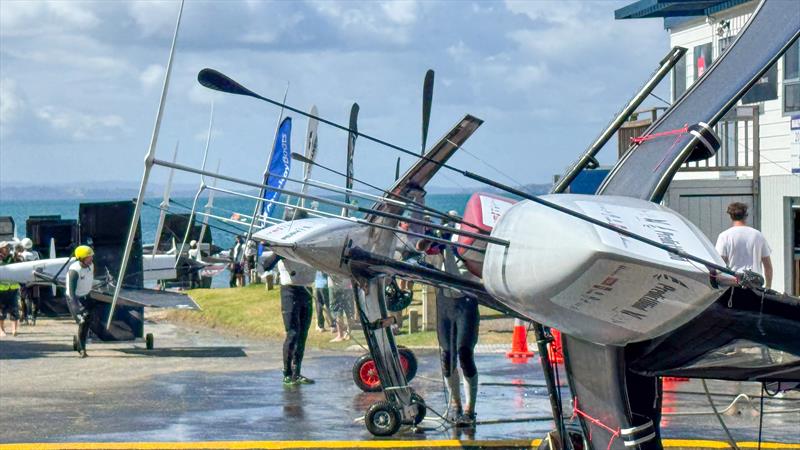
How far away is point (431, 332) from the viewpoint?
19906 millimetres

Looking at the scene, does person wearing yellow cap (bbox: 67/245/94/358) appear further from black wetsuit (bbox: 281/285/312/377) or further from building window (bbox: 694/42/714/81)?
building window (bbox: 694/42/714/81)

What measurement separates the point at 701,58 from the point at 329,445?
13827 mm

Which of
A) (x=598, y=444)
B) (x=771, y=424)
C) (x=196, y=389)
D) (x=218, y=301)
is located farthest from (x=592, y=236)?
(x=218, y=301)

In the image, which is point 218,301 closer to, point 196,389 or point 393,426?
point 196,389

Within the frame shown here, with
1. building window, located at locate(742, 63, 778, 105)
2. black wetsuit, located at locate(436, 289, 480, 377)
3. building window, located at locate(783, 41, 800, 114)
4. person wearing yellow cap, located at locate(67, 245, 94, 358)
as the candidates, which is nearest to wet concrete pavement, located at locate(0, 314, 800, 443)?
person wearing yellow cap, located at locate(67, 245, 94, 358)

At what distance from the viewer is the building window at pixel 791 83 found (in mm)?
19359

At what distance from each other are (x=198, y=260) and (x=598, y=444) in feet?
130

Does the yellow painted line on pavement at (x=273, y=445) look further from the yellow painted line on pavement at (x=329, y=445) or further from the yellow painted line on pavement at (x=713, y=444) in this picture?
the yellow painted line on pavement at (x=713, y=444)

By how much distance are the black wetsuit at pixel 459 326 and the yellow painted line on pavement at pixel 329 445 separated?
88 cm

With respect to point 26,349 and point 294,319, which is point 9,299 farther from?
point 294,319

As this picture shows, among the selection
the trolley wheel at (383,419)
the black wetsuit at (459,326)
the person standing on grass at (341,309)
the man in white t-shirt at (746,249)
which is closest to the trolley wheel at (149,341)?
the person standing on grass at (341,309)

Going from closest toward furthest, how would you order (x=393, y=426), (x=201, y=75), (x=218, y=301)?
(x=201, y=75) → (x=393, y=426) → (x=218, y=301)

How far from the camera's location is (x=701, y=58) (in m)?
22.1

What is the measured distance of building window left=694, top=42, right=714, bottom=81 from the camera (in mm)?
21859
